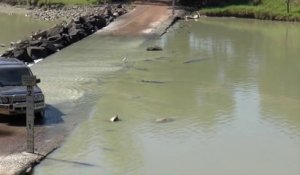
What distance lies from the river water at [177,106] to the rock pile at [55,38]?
104 centimetres

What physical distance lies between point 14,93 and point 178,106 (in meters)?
6.76

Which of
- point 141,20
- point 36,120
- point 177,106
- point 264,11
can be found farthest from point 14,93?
point 264,11

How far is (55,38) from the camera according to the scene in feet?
135

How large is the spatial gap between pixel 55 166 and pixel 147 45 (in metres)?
25.4

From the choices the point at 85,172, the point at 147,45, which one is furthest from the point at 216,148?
the point at 147,45

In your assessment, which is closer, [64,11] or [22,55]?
[22,55]

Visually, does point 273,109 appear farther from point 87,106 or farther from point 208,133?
point 87,106

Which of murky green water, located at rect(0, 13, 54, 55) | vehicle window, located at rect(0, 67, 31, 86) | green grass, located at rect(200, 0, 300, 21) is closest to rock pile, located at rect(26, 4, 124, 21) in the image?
murky green water, located at rect(0, 13, 54, 55)

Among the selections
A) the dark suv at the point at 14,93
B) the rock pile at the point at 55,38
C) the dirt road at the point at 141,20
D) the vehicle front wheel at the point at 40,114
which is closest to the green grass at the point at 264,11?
the dirt road at the point at 141,20

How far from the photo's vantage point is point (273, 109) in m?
23.3

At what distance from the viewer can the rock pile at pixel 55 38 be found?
35025mm

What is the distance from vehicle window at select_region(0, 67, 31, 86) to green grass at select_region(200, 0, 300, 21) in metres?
41.7

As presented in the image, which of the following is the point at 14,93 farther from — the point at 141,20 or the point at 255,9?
the point at 255,9

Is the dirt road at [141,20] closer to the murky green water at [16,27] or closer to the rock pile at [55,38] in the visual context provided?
the rock pile at [55,38]
